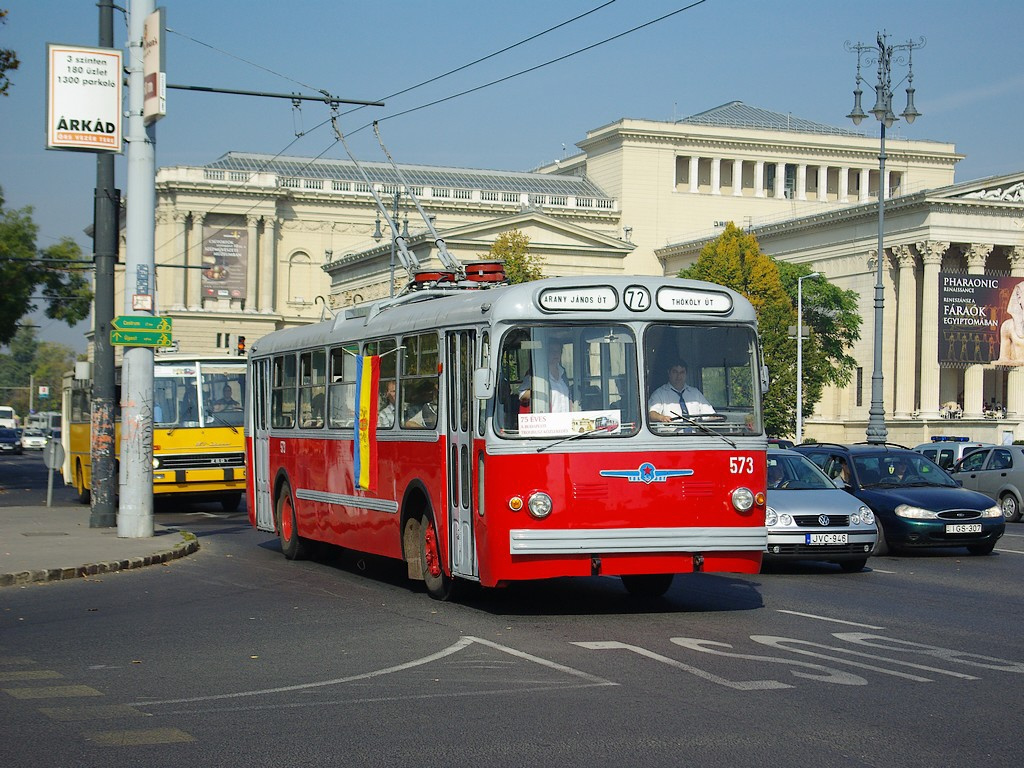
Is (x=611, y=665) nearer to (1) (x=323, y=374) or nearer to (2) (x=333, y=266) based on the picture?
(1) (x=323, y=374)

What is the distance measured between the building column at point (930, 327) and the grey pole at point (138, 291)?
64721mm

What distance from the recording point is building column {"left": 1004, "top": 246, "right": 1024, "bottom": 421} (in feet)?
265

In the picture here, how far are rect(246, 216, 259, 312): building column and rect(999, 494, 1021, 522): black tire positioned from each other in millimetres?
90074

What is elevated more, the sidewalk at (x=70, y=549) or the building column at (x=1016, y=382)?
the building column at (x=1016, y=382)

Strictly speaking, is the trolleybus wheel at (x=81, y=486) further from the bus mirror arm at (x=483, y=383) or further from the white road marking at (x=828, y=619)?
the white road marking at (x=828, y=619)

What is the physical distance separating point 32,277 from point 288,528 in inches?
1253

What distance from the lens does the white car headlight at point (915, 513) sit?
2005 cm

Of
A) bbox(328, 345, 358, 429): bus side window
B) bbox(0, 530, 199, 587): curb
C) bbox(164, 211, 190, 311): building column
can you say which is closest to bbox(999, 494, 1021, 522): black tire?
bbox(0, 530, 199, 587): curb

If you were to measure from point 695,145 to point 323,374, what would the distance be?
10381cm

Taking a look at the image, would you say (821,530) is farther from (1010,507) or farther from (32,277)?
(32,277)

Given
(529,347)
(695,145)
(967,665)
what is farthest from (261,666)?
(695,145)

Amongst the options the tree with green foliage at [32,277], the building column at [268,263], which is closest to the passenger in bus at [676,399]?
the tree with green foliage at [32,277]

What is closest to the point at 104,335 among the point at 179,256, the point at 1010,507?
the point at 1010,507

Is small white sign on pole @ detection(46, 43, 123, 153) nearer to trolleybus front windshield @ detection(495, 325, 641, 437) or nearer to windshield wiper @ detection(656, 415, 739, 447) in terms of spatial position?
trolleybus front windshield @ detection(495, 325, 641, 437)
